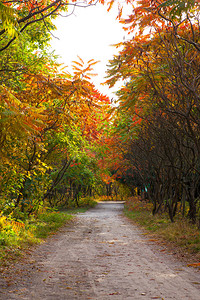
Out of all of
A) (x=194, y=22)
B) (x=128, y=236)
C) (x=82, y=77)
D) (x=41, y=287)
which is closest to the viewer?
(x=41, y=287)

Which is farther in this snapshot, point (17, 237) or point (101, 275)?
point (17, 237)

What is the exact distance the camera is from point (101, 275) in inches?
234

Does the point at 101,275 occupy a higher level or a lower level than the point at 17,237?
lower

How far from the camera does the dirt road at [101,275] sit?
4.81 meters

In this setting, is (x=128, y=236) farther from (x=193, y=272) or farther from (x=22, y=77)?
(x=22, y=77)

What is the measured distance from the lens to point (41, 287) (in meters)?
5.18

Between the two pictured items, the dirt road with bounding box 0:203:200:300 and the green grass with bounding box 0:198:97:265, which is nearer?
the dirt road with bounding box 0:203:200:300

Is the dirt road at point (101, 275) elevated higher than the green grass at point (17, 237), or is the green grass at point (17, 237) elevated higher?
the green grass at point (17, 237)

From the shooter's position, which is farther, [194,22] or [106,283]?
[194,22]

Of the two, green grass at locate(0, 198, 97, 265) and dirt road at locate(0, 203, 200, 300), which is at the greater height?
green grass at locate(0, 198, 97, 265)

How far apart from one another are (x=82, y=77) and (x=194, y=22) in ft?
11.7

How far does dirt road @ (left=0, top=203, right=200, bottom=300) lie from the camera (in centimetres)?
481

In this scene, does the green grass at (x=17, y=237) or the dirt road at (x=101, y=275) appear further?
the green grass at (x=17, y=237)

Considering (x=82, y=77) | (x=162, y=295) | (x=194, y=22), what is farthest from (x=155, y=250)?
(x=194, y=22)
